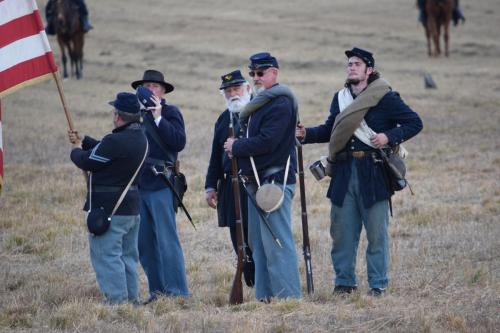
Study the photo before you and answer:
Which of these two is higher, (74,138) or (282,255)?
(74,138)

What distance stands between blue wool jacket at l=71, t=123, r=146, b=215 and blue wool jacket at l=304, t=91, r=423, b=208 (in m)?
1.66

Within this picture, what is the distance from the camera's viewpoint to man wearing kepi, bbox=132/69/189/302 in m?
8.81

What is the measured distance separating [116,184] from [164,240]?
997 mm

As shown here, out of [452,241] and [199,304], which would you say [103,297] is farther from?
[452,241]

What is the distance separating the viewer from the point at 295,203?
13477 mm

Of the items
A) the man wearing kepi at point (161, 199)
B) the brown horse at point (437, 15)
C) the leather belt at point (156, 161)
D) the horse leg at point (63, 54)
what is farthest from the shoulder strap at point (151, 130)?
the brown horse at point (437, 15)

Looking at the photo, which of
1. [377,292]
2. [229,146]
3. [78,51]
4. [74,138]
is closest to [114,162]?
[74,138]

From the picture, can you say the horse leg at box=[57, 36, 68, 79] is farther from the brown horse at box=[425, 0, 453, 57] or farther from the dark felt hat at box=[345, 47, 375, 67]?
the dark felt hat at box=[345, 47, 375, 67]

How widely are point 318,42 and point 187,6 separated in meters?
13.4

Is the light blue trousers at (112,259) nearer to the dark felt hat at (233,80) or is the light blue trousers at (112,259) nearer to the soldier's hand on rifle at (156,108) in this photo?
the soldier's hand on rifle at (156,108)

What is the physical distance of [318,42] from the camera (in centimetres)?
3581

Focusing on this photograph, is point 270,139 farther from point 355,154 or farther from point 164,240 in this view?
point 164,240

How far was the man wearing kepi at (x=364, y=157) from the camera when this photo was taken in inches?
328

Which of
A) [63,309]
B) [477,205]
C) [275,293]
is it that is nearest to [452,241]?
[477,205]
